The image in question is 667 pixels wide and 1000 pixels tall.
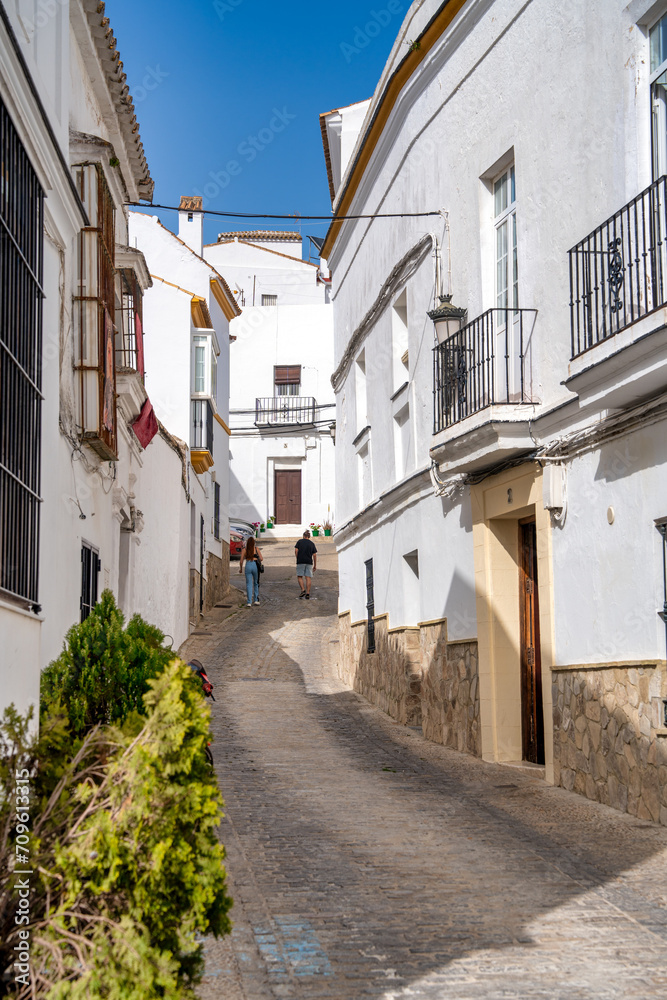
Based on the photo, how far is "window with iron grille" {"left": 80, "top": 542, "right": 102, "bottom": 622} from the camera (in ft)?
33.3

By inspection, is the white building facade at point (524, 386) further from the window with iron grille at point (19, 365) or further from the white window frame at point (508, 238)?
the window with iron grille at point (19, 365)

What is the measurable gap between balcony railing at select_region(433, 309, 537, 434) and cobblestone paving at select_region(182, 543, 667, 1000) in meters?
3.62

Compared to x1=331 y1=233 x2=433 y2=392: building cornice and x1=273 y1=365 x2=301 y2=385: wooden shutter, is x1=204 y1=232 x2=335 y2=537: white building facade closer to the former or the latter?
x1=273 y1=365 x2=301 y2=385: wooden shutter

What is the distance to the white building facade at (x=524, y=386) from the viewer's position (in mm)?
7934

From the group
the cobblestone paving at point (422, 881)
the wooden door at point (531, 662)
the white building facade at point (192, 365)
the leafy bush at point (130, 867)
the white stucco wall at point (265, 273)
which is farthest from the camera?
the white stucco wall at point (265, 273)

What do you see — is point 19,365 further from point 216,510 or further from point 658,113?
point 216,510

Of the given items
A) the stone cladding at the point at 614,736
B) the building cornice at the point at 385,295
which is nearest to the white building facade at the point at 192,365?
the building cornice at the point at 385,295

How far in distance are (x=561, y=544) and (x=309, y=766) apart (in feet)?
10.9

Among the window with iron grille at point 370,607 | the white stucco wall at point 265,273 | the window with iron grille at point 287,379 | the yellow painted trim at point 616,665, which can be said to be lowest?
the yellow painted trim at point 616,665

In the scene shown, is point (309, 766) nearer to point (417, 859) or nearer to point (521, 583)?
point (521, 583)

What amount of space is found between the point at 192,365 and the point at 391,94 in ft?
31.2

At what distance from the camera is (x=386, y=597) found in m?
15.6

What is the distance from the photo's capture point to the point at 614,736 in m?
8.18

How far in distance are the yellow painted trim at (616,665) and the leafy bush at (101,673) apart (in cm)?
349
